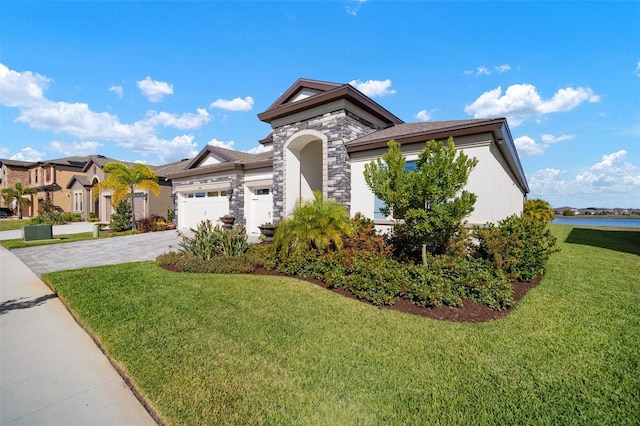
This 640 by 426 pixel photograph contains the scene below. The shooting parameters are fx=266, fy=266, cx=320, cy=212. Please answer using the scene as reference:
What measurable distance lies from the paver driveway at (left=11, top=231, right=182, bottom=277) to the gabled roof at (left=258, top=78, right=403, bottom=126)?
24.8ft

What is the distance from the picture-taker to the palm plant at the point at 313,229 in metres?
7.26

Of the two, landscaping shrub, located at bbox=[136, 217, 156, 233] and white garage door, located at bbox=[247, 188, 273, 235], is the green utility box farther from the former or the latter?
white garage door, located at bbox=[247, 188, 273, 235]

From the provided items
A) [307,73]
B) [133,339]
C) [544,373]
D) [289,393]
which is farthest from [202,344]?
[307,73]

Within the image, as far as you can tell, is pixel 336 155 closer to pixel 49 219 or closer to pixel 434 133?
pixel 434 133

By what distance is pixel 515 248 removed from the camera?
6.54 meters

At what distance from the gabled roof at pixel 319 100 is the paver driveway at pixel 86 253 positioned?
7563 mm

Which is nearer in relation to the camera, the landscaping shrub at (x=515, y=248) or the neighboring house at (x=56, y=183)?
the landscaping shrub at (x=515, y=248)

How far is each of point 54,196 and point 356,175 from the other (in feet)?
120

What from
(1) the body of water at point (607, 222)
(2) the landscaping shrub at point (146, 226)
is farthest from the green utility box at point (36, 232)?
(1) the body of water at point (607, 222)

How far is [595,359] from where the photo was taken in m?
3.23

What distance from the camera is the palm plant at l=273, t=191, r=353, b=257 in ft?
23.8

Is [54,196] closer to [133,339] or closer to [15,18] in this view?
[15,18]

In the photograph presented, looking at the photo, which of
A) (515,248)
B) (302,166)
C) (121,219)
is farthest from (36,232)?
(515,248)

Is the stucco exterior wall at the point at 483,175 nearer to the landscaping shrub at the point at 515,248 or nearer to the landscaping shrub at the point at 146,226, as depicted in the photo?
the landscaping shrub at the point at 515,248
